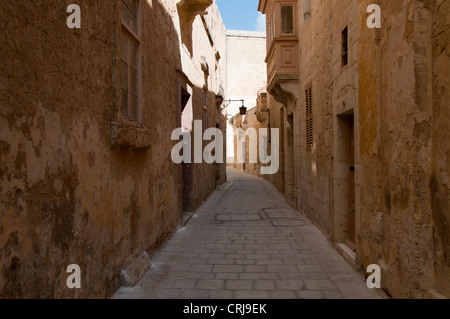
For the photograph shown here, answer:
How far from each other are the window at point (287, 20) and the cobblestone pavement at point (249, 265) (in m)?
5.60

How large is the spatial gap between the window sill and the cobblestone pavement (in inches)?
65.8

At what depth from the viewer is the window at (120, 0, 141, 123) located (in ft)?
13.2

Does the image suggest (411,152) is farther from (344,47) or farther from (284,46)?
(284,46)

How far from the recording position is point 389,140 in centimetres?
341

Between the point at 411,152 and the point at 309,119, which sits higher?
the point at 309,119

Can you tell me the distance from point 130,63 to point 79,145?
1.87m

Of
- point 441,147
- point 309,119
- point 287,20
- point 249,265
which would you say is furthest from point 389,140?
point 287,20

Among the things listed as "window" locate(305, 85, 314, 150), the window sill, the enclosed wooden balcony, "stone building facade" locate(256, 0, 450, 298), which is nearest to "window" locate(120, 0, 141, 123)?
the window sill

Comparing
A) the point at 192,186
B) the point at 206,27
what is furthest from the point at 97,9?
the point at 206,27
